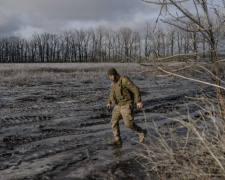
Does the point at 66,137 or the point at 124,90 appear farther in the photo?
the point at 66,137

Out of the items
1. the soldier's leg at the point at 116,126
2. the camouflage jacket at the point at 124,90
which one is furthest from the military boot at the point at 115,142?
the camouflage jacket at the point at 124,90

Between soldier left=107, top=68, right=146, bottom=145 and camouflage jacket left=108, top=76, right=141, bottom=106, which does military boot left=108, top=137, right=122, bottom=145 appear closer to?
soldier left=107, top=68, right=146, bottom=145

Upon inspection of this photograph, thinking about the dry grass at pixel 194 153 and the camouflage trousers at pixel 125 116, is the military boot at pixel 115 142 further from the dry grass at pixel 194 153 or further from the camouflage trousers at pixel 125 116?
the dry grass at pixel 194 153

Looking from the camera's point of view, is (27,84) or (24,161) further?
(27,84)

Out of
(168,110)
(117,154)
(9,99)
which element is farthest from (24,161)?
(9,99)

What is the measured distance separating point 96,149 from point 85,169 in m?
1.39

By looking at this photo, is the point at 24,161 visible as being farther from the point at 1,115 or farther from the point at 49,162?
the point at 1,115

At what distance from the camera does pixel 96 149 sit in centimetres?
729

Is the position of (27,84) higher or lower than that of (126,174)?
higher

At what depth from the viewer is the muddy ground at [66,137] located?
19.1 ft

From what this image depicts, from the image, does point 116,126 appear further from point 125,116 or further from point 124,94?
point 124,94

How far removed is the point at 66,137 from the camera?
8.44 m

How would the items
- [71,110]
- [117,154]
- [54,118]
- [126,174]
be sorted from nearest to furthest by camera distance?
[126,174]
[117,154]
[54,118]
[71,110]

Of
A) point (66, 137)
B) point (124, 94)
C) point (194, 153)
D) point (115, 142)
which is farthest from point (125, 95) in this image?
point (194, 153)
